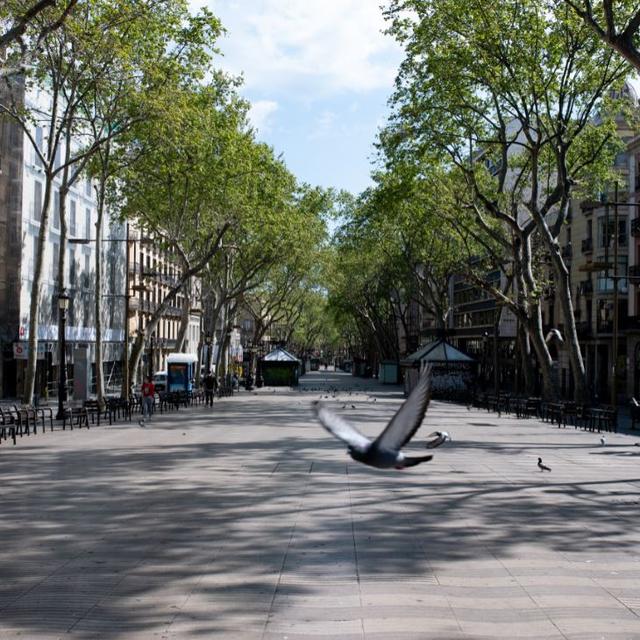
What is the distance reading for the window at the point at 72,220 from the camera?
53062 mm

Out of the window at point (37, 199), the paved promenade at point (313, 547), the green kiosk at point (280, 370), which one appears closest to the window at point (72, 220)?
the window at point (37, 199)

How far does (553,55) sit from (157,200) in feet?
65.8

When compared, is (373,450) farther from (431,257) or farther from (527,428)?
(431,257)

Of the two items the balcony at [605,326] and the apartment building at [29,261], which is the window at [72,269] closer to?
the apartment building at [29,261]

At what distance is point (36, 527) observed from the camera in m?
11.5

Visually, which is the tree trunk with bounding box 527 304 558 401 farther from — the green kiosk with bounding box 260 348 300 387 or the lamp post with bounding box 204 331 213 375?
the green kiosk with bounding box 260 348 300 387

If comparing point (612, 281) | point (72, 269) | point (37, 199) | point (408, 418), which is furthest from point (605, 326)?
point (408, 418)

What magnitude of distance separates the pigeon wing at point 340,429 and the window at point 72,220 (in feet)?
163

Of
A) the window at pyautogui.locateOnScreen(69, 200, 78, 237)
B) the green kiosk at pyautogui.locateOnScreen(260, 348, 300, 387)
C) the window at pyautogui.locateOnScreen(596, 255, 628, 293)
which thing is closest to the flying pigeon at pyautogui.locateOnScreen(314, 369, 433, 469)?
the window at pyautogui.locateOnScreen(596, 255, 628, 293)

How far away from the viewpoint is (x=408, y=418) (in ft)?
18.5

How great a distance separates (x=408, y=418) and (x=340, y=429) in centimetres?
46

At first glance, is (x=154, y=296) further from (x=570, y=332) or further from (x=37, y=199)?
(x=570, y=332)

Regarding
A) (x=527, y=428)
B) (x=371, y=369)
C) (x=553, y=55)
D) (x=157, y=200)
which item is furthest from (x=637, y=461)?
(x=371, y=369)

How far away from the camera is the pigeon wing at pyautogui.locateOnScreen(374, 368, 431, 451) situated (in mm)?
5566
